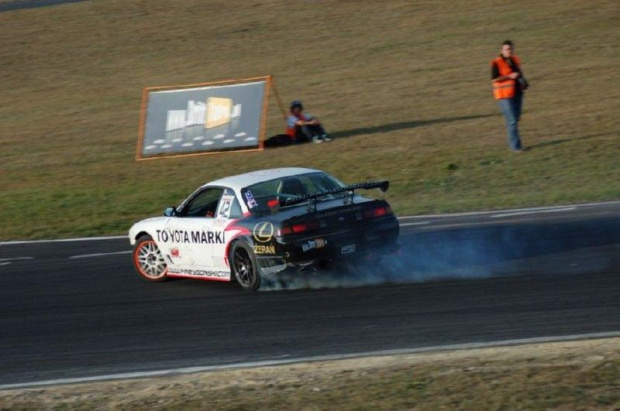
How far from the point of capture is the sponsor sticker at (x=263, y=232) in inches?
428

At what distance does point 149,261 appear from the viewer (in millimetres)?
12594

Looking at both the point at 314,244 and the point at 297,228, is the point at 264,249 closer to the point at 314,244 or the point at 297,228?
the point at 297,228

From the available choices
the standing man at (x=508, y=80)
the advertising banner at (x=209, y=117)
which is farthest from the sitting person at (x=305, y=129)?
the standing man at (x=508, y=80)

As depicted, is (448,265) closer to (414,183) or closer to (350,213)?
(350,213)

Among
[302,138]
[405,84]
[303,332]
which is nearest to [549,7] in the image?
[405,84]

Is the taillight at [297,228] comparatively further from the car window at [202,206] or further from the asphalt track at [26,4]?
the asphalt track at [26,4]

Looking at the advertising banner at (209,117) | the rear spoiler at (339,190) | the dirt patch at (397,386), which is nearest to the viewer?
the dirt patch at (397,386)

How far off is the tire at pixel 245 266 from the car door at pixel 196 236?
0.24 meters

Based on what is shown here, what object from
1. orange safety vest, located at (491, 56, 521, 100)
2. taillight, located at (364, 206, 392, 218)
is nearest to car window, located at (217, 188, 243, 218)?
taillight, located at (364, 206, 392, 218)

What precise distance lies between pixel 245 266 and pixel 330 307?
5.21 ft

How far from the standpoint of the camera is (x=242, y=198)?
11453 millimetres

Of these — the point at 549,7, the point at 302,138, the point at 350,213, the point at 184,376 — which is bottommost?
the point at 184,376

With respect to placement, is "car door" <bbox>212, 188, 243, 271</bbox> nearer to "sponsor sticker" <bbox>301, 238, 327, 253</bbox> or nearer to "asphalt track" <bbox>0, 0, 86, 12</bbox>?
"sponsor sticker" <bbox>301, 238, 327, 253</bbox>

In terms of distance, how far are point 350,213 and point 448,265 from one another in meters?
1.43
